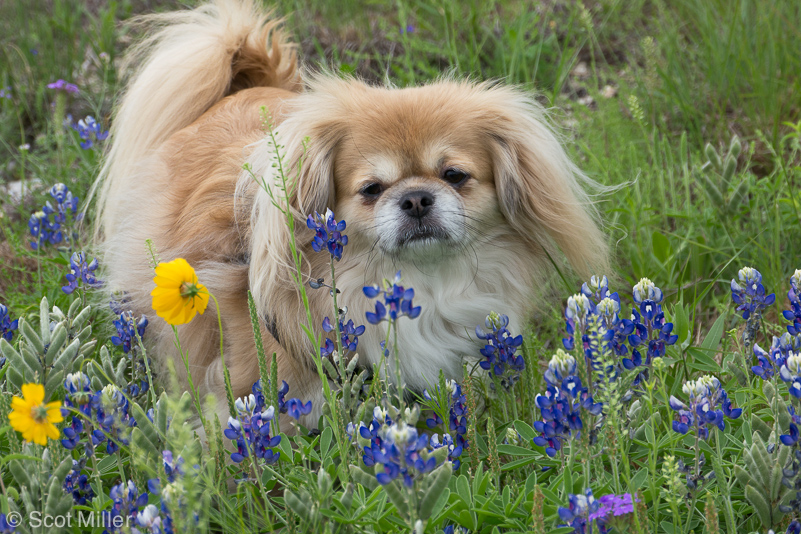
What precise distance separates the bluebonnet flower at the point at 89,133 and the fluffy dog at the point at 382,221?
3.42 feet

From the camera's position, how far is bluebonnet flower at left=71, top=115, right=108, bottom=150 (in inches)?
150

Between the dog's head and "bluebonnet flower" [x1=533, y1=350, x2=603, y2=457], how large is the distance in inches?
37.0

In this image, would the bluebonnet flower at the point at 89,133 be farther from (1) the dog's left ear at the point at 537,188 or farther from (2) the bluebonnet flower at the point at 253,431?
(2) the bluebonnet flower at the point at 253,431

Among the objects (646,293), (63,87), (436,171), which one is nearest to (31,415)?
(646,293)

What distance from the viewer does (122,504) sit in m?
1.48

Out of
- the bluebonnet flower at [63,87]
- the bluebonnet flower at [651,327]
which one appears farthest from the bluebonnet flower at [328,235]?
the bluebonnet flower at [63,87]

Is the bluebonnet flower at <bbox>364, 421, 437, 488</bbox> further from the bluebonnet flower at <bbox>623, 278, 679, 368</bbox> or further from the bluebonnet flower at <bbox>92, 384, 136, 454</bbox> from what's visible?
the bluebonnet flower at <bbox>623, 278, 679, 368</bbox>

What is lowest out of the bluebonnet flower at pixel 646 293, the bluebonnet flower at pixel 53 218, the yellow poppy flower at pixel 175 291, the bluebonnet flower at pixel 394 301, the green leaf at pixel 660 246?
the green leaf at pixel 660 246

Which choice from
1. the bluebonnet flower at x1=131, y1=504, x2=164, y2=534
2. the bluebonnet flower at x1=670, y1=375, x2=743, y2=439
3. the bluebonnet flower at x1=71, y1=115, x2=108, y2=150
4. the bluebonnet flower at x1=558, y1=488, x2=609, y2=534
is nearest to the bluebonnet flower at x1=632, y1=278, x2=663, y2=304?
the bluebonnet flower at x1=670, y1=375, x2=743, y2=439

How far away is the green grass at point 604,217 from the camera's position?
1.51 metres

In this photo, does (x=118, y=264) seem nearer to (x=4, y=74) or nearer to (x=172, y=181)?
(x=172, y=181)

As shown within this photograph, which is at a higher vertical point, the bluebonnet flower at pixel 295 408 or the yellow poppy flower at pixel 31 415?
the yellow poppy flower at pixel 31 415

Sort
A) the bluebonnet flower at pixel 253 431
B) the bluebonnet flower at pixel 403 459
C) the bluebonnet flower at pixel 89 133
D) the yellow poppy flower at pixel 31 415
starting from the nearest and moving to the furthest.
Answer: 1. the bluebonnet flower at pixel 403 459
2. the yellow poppy flower at pixel 31 415
3. the bluebonnet flower at pixel 253 431
4. the bluebonnet flower at pixel 89 133

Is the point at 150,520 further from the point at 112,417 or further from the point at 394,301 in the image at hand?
the point at 394,301
